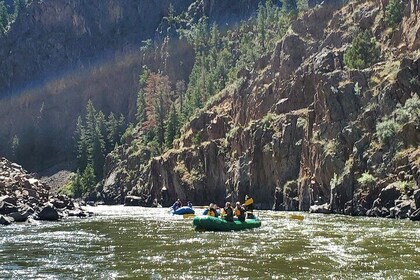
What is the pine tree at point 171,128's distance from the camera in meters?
102

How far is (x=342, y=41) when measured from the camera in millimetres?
75688

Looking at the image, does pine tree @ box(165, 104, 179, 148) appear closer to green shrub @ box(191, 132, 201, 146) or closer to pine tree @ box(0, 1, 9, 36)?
green shrub @ box(191, 132, 201, 146)

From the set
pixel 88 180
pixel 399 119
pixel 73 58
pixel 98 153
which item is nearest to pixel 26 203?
pixel 399 119

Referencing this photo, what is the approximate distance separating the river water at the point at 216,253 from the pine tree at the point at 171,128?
218ft

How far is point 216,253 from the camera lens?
2367cm

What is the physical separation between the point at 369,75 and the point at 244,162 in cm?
2086

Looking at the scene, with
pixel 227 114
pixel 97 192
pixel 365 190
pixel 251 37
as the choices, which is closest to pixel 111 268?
pixel 365 190

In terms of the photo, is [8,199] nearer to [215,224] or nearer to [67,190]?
[215,224]

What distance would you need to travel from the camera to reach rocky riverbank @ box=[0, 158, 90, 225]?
45188 millimetres

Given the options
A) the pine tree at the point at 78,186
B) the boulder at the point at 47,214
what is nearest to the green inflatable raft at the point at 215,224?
the boulder at the point at 47,214

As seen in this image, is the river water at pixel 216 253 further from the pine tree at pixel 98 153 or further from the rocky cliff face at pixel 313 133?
the pine tree at pixel 98 153

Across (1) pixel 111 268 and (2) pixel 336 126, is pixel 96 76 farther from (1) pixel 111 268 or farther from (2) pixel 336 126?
(1) pixel 111 268

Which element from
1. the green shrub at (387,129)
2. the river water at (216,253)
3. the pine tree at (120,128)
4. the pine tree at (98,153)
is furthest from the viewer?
the pine tree at (120,128)

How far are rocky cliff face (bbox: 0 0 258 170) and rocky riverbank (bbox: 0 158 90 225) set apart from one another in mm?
90972
